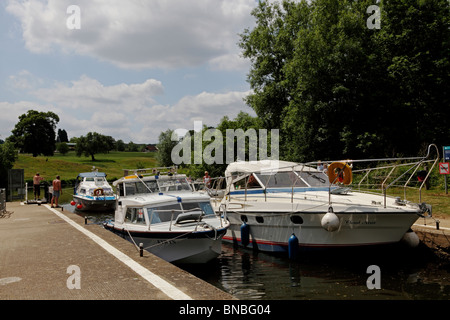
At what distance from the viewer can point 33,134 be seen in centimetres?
9300

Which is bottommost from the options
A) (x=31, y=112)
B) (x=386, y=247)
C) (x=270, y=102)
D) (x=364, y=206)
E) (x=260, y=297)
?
(x=260, y=297)

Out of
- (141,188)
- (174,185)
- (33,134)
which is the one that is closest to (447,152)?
(174,185)

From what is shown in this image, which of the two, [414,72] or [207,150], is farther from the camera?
[207,150]

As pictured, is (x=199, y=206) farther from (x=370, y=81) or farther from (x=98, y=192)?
(x=370, y=81)

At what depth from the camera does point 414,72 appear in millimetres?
30312

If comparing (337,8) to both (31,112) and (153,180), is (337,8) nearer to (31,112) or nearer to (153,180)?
(153,180)

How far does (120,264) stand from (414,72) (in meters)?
30.1

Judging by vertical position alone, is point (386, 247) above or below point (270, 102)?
below

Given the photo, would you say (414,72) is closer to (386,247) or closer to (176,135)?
(386,247)

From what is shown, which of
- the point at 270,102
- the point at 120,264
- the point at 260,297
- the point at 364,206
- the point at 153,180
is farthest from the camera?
the point at 270,102

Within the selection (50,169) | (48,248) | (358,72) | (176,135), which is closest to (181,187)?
(48,248)

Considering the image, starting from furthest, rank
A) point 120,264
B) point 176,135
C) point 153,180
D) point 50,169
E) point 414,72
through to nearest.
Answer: point 176,135, point 50,169, point 414,72, point 153,180, point 120,264

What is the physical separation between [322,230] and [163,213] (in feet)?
17.6

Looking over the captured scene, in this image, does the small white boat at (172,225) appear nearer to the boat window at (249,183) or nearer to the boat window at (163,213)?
the boat window at (163,213)
